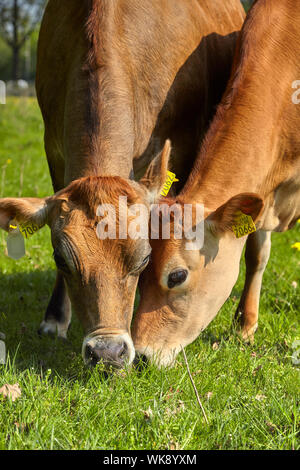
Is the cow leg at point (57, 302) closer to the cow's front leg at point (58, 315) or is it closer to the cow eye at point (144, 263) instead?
the cow's front leg at point (58, 315)

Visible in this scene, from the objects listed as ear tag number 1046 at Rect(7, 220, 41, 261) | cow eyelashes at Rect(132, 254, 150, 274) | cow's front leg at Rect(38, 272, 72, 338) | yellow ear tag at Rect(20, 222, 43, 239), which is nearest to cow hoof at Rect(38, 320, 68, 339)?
cow's front leg at Rect(38, 272, 72, 338)

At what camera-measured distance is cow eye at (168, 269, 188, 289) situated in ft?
13.7

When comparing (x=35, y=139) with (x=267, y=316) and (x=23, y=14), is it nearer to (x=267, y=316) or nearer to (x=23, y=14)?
(x=267, y=316)

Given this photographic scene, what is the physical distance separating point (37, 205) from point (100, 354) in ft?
3.35

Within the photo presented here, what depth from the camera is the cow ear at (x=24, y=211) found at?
395cm

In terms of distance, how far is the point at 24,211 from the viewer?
397 cm

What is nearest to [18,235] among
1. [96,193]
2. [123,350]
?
[96,193]

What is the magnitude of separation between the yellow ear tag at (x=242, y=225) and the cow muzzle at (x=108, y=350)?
1080 mm

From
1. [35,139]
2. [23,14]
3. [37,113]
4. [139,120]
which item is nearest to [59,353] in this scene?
[139,120]

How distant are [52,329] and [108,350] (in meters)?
1.74

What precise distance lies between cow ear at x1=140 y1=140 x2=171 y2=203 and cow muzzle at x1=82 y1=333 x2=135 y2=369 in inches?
38.0

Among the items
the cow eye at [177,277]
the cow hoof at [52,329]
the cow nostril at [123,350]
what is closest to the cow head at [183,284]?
the cow eye at [177,277]

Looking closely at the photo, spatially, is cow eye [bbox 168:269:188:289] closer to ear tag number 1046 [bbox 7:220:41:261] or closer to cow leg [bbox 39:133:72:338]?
ear tag number 1046 [bbox 7:220:41:261]

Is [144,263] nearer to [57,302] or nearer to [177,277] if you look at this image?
[177,277]
